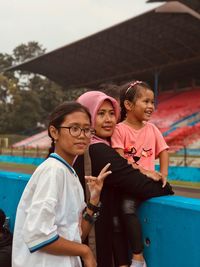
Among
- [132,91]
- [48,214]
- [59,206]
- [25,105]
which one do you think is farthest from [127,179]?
[25,105]

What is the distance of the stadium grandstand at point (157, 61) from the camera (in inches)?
1082

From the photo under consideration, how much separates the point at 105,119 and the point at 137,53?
104 ft

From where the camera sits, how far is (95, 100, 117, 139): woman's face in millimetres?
2756

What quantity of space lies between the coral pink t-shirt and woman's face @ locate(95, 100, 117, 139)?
6.5 inches

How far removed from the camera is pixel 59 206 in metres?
2.17

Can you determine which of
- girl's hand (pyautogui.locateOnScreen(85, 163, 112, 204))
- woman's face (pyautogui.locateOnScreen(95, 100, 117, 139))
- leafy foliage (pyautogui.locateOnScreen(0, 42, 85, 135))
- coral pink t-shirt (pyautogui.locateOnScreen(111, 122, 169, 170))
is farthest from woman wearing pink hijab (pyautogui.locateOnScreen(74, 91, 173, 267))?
leafy foliage (pyautogui.locateOnScreen(0, 42, 85, 135))

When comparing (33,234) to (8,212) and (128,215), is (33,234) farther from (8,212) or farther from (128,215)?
(8,212)

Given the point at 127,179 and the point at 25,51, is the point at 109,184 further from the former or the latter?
the point at 25,51

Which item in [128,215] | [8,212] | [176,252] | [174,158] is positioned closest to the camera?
[176,252]

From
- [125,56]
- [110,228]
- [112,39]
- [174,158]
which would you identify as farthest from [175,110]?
[110,228]

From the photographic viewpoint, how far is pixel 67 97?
65.0m

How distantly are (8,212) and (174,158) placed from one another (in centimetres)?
1607

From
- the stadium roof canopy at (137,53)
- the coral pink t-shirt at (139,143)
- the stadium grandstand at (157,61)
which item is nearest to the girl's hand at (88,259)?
the coral pink t-shirt at (139,143)

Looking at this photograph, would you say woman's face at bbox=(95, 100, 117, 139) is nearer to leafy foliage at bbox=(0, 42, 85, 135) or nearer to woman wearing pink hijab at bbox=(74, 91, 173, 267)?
woman wearing pink hijab at bbox=(74, 91, 173, 267)
